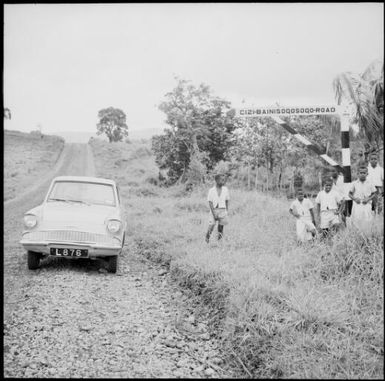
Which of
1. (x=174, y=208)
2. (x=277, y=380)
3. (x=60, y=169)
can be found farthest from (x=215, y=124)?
(x=60, y=169)

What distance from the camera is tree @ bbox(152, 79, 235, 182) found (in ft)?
53.9

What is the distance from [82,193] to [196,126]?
10.0m

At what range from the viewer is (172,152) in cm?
1745

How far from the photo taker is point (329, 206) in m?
6.17

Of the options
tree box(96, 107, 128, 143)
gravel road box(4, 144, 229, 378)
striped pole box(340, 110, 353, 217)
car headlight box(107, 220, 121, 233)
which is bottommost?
gravel road box(4, 144, 229, 378)

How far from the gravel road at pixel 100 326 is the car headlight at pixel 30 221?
27.9 inches

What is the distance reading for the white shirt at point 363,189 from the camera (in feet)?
17.7

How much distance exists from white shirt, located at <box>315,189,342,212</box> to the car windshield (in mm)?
3523

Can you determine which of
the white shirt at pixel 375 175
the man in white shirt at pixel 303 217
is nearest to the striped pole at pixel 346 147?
the white shirt at pixel 375 175

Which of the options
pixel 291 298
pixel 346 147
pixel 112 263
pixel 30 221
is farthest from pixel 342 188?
pixel 30 221

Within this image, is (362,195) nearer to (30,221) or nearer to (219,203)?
(219,203)

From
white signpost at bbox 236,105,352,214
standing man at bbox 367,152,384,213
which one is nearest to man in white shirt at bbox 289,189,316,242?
white signpost at bbox 236,105,352,214

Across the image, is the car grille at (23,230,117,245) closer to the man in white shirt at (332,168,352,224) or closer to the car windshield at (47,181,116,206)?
the car windshield at (47,181,116,206)

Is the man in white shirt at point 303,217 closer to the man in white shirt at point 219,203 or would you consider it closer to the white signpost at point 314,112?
the white signpost at point 314,112
